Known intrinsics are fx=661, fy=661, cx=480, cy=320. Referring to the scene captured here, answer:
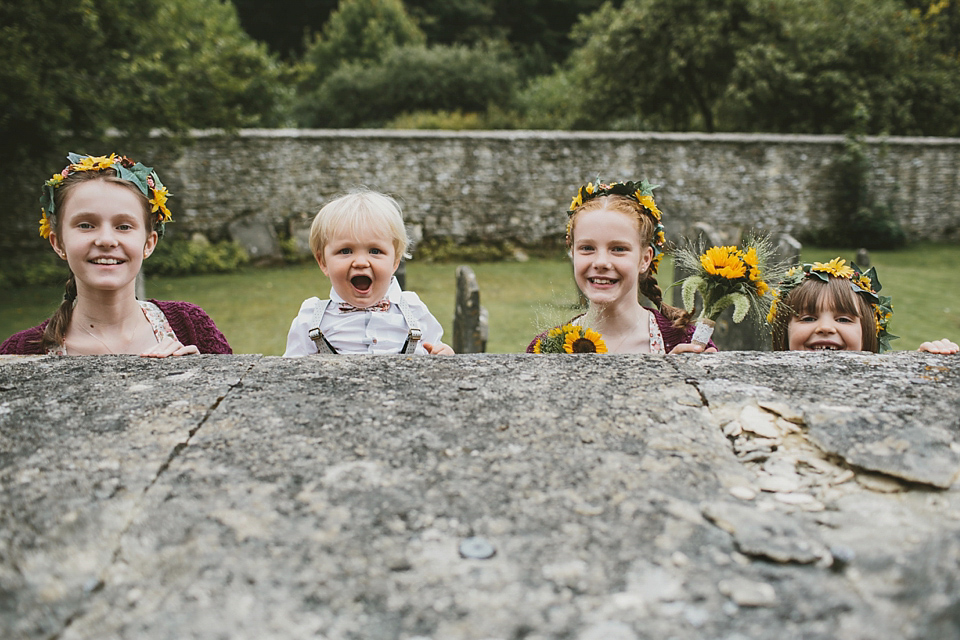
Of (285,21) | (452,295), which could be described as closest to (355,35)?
(285,21)

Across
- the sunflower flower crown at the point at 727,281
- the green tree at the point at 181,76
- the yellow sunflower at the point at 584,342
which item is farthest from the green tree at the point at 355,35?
the sunflower flower crown at the point at 727,281

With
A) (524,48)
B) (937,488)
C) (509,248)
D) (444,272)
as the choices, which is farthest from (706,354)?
(524,48)

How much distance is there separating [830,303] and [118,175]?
2.69 m

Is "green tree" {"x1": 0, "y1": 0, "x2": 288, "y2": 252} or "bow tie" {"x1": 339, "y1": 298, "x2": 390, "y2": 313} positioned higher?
"green tree" {"x1": 0, "y1": 0, "x2": 288, "y2": 252}

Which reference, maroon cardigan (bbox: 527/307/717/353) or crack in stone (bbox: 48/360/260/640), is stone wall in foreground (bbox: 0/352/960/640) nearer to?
crack in stone (bbox: 48/360/260/640)

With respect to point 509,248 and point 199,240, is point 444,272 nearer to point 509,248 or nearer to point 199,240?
point 509,248

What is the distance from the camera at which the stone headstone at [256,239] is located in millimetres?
11812

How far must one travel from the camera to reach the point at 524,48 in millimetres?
30516

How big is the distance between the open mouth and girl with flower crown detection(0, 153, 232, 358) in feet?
2.03

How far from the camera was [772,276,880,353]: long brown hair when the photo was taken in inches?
103

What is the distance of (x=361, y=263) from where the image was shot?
251 centimetres

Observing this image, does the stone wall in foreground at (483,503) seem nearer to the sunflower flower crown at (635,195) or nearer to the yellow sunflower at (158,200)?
the yellow sunflower at (158,200)

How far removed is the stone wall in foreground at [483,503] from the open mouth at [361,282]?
4.03 ft

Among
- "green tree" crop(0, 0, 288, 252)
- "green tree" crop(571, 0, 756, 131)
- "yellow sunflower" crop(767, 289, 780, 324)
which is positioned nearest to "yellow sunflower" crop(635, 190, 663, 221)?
"yellow sunflower" crop(767, 289, 780, 324)
